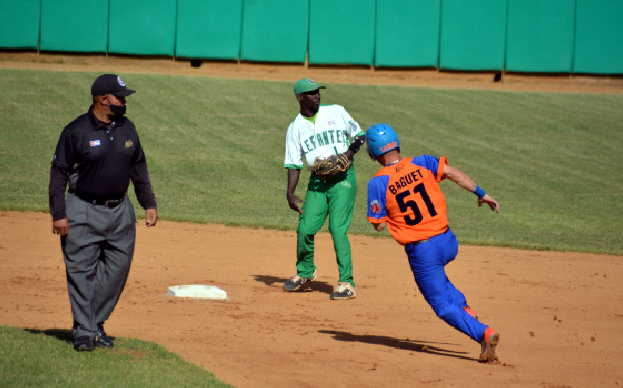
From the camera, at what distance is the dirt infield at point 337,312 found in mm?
7414

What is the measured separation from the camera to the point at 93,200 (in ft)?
23.5

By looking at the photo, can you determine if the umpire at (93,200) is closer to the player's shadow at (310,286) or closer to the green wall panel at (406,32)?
the player's shadow at (310,286)

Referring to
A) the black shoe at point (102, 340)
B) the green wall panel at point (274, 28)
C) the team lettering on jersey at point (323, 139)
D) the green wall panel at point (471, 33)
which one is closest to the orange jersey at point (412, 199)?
the black shoe at point (102, 340)

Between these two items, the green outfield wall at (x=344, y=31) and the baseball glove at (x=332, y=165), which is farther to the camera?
the green outfield wall at (x=344, y=31)

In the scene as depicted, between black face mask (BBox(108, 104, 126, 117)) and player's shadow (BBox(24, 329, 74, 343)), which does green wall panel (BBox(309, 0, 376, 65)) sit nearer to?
player's shadow (BBox(24, 329, 74, 343))

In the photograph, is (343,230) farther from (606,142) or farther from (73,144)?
(606,142)

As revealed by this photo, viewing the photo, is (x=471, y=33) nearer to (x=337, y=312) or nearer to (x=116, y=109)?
(x=337, y=312)

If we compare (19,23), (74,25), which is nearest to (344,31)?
(74,25)

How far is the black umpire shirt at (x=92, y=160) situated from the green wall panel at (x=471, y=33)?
22697 millimetres

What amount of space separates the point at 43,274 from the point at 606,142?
17578mm

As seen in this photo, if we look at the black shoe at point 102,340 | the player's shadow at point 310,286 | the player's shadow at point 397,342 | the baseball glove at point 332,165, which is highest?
the baseball glove at point 332,165

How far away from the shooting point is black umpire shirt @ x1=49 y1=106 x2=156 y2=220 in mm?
6980

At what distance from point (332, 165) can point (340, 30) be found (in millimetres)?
18920

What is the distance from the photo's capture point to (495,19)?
28984 millimetres
